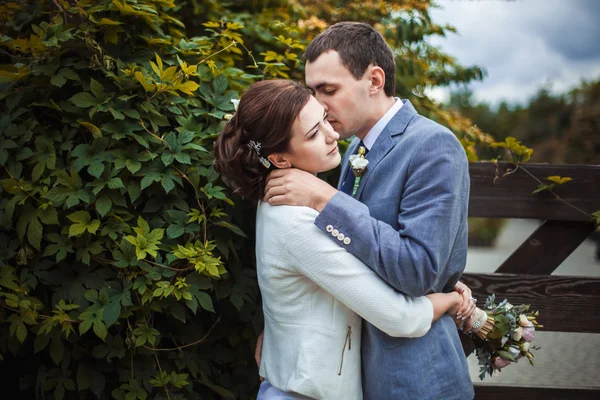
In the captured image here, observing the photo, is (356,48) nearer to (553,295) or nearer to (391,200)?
(391,200)

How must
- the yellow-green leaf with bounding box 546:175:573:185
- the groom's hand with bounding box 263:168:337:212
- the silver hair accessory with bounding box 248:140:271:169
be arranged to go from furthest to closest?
the yellow-green leaf with bounding box 546:175:573:185, the silver hair accessory with bounding box 248:140:271:169, the groom's hand with bounding box 263:168:337:212

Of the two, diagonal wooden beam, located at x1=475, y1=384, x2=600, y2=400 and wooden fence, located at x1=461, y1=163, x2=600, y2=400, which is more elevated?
wooden fence, located at x1=461, y1=163, x2=600, y2=400

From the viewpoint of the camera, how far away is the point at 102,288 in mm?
2209

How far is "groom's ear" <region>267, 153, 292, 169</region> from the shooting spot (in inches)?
84.0

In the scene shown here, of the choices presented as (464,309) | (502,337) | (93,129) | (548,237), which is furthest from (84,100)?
(548,237)

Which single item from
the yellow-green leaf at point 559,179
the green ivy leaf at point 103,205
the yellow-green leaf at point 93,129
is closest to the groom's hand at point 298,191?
the green ivy leaf at point 103,205

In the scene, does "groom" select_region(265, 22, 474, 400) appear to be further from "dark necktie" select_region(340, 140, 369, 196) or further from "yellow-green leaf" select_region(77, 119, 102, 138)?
"yellow-green leaf" select_region(77, 119, 102, 138)

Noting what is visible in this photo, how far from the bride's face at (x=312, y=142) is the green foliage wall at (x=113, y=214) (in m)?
0.39

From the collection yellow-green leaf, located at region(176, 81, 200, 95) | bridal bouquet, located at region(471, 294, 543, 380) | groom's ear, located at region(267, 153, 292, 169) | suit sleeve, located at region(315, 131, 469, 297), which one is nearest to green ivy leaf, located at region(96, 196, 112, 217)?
yellow-green leaf, located at region(176, 81, 200, 95)

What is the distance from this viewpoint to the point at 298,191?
2031mm

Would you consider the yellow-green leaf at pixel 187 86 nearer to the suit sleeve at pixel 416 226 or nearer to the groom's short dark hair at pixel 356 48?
the groom's short dark hair at pixel 356 48

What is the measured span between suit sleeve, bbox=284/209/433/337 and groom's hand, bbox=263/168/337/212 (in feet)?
0.21

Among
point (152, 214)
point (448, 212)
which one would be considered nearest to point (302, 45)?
point (152, 214)

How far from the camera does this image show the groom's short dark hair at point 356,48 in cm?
232
